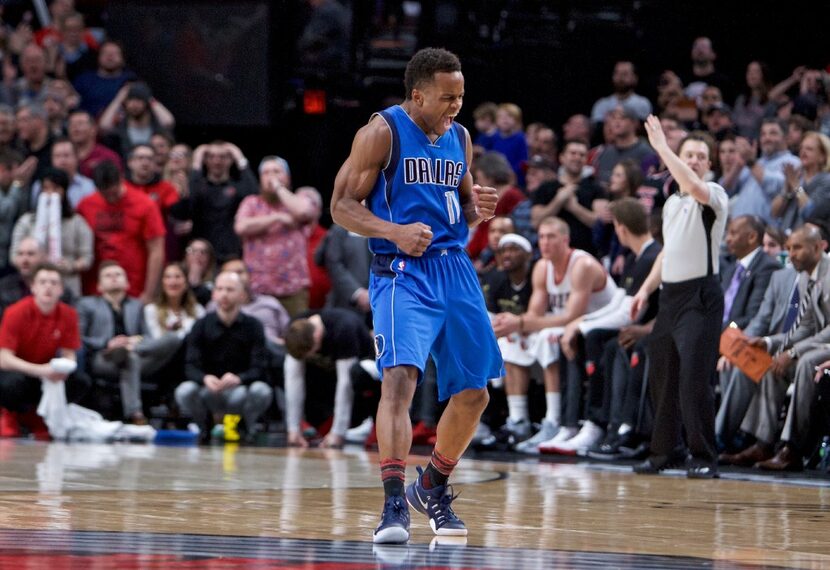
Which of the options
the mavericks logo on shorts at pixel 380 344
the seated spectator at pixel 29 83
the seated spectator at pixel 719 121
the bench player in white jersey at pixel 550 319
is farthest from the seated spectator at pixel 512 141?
the mavericks logo on shorts at pixel 380 344

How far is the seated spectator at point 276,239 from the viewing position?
11.8 m

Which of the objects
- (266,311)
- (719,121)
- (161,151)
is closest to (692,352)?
(719,121)

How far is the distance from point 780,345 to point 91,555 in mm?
5849

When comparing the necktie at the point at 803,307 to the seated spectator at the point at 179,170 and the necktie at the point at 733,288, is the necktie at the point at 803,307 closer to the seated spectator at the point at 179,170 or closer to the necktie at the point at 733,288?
the necktie at the point at 733,288

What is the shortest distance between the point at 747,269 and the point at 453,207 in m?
4.77

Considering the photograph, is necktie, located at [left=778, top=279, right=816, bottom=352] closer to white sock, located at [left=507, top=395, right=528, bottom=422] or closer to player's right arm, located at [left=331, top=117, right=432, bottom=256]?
white sock, located at [left=507, top=395, right=528, bottom=422]

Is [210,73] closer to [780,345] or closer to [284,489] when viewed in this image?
[780,345]

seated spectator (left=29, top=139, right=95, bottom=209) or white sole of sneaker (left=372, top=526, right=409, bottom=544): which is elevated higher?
seated spectator (left=29, top=139, right=95, bottom=209)

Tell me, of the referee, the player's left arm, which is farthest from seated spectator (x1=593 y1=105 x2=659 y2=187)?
the player's left arm

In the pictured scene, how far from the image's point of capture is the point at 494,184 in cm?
1135

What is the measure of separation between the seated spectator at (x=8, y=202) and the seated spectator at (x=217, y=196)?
1.30m

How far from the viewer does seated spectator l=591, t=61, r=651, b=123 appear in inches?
520

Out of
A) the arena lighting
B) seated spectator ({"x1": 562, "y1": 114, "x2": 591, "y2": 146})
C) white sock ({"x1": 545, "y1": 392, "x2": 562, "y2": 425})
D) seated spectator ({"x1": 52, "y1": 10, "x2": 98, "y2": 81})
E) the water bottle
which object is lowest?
the water bottle

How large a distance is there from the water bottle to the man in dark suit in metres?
0.93
